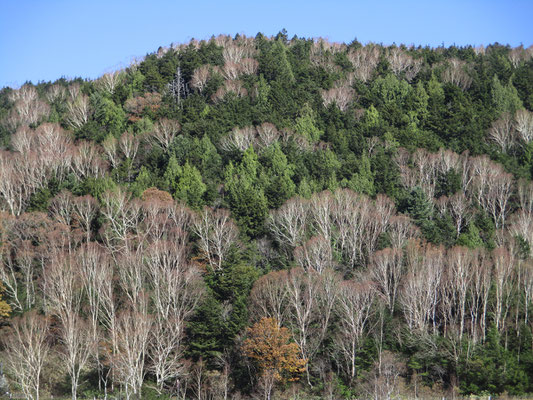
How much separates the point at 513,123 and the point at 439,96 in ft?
40.3

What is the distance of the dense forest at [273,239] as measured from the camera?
43.0 metres

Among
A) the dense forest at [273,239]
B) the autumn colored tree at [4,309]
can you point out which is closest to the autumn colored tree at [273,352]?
the dense forest at [273,239]

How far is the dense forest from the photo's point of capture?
43031 millimetres

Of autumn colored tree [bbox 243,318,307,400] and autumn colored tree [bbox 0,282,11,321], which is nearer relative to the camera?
autumn colored tree [bbox 243,318,307,400]

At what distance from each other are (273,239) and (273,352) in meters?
16.8

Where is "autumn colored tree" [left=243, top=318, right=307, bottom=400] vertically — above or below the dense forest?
below

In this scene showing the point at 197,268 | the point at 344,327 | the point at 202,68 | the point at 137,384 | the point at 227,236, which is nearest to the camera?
the point at 137,384

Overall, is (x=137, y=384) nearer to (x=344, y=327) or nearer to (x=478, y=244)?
(x=344, y=327)

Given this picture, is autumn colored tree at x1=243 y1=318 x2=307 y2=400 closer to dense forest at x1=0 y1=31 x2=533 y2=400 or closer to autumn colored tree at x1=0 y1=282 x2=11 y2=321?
dense forest at x1=0 y1=31 x2=533 y2=400

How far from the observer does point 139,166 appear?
71.3m

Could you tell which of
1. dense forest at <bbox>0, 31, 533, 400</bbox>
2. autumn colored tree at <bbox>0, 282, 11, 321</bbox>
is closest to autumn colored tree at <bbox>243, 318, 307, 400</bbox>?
dense forest at <bbox>0, 31, 533, 400</bbox>

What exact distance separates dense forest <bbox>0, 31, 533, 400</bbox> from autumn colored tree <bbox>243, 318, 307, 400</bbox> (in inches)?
5.3

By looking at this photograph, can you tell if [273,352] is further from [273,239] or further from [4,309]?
[4,309]

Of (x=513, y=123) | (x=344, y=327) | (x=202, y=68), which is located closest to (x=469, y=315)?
(x=344, y=327)
